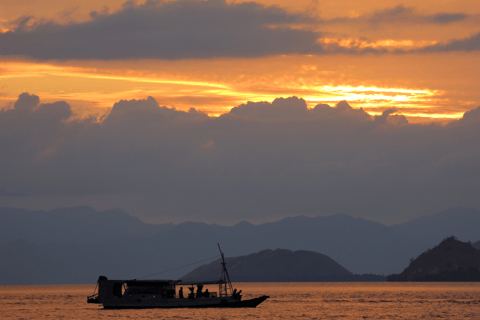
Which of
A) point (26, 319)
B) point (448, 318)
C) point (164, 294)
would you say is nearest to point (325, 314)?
point (448, 318)

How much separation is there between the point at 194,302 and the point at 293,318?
25.1 meters

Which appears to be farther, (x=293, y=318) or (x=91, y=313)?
(x=91, y=313)

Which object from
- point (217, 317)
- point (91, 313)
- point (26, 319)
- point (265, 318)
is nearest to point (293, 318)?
point (265, 318)

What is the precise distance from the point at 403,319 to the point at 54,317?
8919 centimetres

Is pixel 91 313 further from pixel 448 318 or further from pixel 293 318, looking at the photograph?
pixel 448 318

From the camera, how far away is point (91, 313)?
179 meters

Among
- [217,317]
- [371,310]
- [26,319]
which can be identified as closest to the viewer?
[217,317]

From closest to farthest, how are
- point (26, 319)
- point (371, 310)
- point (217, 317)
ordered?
1. point (217, 317)
2. point (26, 319)
3. point (371, 310)

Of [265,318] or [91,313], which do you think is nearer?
[265,318]

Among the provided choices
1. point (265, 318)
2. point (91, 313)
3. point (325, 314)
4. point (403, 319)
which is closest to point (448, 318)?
point (403, 319)

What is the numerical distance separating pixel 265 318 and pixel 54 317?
5623 centimetres

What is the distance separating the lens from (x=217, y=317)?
157m

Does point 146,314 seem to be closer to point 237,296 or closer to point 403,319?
point 237,296

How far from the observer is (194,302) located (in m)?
164
